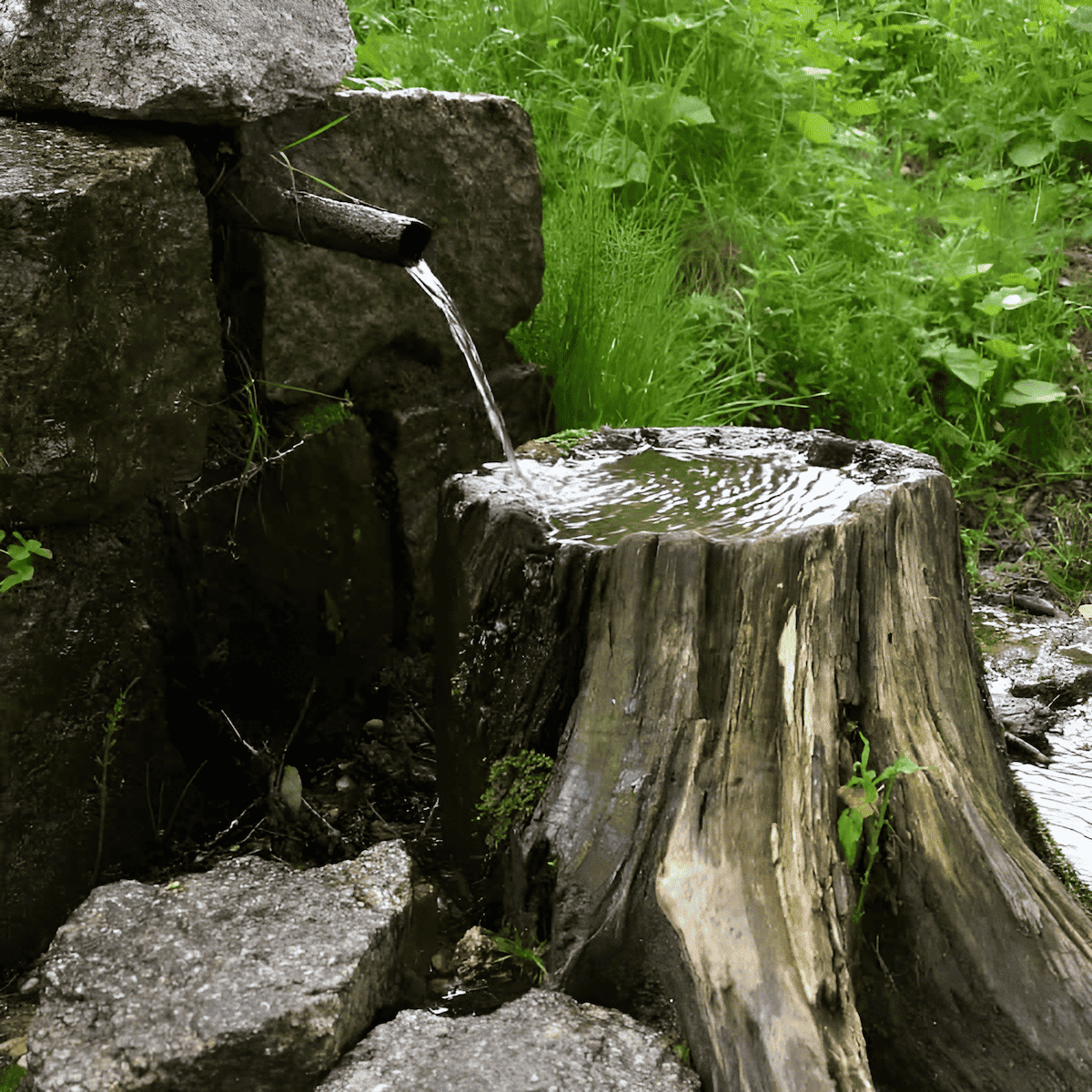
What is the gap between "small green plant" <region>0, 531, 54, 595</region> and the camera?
1.88 meters

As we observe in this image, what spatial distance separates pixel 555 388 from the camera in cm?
322

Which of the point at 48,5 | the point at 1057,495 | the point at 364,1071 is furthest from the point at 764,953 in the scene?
the point at 1057,495

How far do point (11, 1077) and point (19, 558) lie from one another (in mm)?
889

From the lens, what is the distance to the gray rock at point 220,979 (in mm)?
1503

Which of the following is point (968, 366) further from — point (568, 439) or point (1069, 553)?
point (568, 439)

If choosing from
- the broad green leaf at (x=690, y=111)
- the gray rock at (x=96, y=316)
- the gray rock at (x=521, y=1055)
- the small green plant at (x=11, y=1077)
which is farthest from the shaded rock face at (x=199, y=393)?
the broad green leaf at (x=690, y=111)

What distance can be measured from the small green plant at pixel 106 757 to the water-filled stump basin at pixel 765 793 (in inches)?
30.0

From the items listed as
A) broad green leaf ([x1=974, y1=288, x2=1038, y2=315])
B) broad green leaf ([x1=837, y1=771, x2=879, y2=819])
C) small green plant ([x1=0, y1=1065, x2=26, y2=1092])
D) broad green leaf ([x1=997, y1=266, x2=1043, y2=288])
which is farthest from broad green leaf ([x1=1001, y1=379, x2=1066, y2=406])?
small green plant ([x1=0, y1=1065, x2=26, y2=1092])

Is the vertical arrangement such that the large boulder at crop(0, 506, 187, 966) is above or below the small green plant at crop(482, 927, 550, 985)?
above

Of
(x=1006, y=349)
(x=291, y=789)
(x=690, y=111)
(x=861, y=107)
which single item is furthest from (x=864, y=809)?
(x=861, y=107)

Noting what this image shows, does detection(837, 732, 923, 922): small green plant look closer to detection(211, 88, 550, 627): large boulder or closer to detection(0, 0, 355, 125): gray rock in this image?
detection(211, 88, 550, 627): large boulder

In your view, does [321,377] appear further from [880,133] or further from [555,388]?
[880,133]

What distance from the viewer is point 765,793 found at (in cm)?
166

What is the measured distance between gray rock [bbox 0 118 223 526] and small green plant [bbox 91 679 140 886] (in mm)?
408
